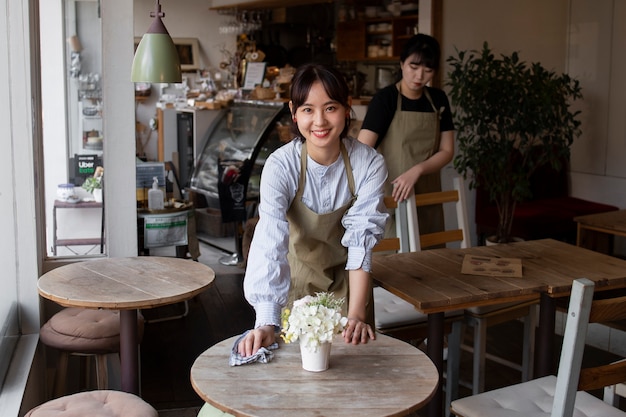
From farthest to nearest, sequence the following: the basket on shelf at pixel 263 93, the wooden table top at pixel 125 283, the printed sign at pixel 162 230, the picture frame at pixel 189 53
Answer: the picture frame at pixel 189 53 → the basket on shelf at pixel 263 93 → the printed sign at pixel 162 230 → the wooden table top at pixel 125 283

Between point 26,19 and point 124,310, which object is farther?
point 26,19

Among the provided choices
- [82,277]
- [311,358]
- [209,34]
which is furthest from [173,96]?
[311,358]

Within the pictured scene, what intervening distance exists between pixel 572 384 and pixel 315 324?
75 centimetres

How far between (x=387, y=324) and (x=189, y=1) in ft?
23.2

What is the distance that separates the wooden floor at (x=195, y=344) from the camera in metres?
4.12

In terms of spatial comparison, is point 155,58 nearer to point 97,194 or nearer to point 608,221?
point 97,194

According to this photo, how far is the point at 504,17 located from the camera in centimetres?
682

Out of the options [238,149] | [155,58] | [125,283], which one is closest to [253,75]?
[238,149]

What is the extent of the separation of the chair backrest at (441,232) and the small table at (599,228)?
55.2 inches

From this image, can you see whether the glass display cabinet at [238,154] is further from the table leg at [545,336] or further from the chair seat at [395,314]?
the table leg at [545,336]

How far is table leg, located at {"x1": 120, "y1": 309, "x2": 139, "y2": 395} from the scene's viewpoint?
308cm

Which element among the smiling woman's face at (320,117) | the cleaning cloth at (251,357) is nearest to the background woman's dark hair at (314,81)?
the smiling woman's face at (320,117)

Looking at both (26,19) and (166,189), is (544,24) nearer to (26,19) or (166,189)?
(166,189)

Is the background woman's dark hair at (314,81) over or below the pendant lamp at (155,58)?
below
